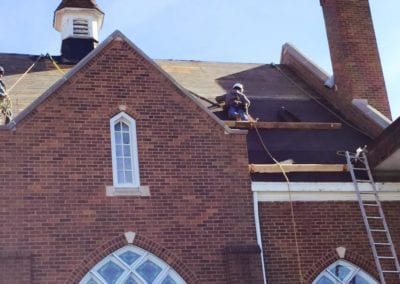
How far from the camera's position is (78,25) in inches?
909

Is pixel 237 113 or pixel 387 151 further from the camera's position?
pixel 237 113

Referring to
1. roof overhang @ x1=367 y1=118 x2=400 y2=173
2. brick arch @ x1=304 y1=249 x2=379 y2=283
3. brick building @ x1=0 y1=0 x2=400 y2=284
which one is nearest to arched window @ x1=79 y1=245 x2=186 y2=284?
brick building @ x1=0 y1=0 x2=400 y2=284

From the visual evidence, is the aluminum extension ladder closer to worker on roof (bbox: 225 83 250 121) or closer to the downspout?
the downspout

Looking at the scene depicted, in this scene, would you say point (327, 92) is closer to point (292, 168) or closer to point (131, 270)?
point (292, 168)

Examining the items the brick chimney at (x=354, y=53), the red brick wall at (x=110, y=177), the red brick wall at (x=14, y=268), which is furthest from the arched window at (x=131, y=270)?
the brick chimney at (x=354, y=53)

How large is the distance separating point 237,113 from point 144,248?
16.0ft

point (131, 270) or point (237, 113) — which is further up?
point (237, 113)

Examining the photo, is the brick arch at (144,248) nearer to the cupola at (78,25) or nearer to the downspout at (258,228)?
the downspout at (258,228)

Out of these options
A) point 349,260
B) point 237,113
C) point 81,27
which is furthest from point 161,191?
point 81,27

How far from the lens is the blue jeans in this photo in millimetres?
18000

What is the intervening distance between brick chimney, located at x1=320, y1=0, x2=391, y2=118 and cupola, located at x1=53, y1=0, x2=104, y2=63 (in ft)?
22.3

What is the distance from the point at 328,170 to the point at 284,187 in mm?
1137

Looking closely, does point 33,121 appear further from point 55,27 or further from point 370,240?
point 55,27

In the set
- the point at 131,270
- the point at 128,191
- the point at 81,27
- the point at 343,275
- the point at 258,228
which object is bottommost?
the point at 343,275
